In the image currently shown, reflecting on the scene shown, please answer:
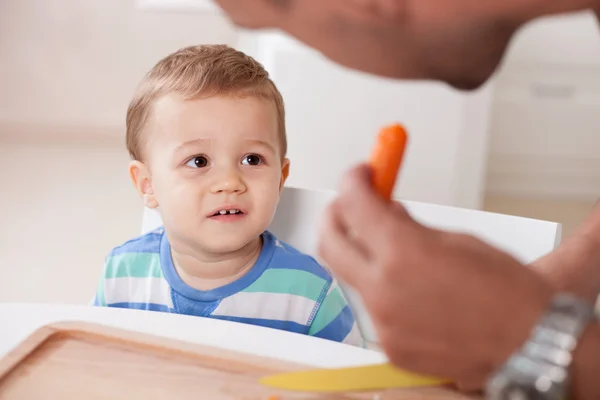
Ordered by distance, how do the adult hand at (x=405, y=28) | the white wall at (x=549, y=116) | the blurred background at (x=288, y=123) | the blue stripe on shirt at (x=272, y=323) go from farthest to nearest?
the white wall at (x=549, y=116) → the blurred background at (x=288, y=123) → the blue stripe on shirt at (x=272, y=323) → the adult hand at (x=405, y=28)

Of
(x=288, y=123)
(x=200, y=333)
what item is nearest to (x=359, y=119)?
(x=288, y=123)

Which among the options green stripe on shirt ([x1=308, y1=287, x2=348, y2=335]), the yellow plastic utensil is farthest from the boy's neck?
the yellow plastic utensil

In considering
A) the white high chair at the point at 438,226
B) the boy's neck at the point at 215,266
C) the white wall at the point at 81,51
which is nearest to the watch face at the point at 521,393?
the white high chair at the point at 438,226

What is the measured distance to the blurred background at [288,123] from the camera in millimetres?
1789

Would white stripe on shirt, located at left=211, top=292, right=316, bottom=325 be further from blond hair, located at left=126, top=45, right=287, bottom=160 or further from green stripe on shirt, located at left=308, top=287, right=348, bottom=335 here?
blond hair, located at left=126, top=45, right=287, bottom=160

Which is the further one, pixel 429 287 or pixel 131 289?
pixel 131 289

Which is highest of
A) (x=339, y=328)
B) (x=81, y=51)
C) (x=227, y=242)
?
(x=81, y=51)

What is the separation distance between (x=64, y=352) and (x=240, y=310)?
1.20 ft

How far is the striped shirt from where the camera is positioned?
114 cm

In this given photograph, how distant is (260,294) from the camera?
1.15 metres

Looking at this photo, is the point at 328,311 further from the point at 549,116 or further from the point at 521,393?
the point at 549,116

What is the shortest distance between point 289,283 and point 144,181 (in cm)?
25

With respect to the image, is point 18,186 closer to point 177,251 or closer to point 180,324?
point 177,251

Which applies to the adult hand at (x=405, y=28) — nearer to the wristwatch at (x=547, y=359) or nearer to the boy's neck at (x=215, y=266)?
the wristwatch at (x=547, y=359)
